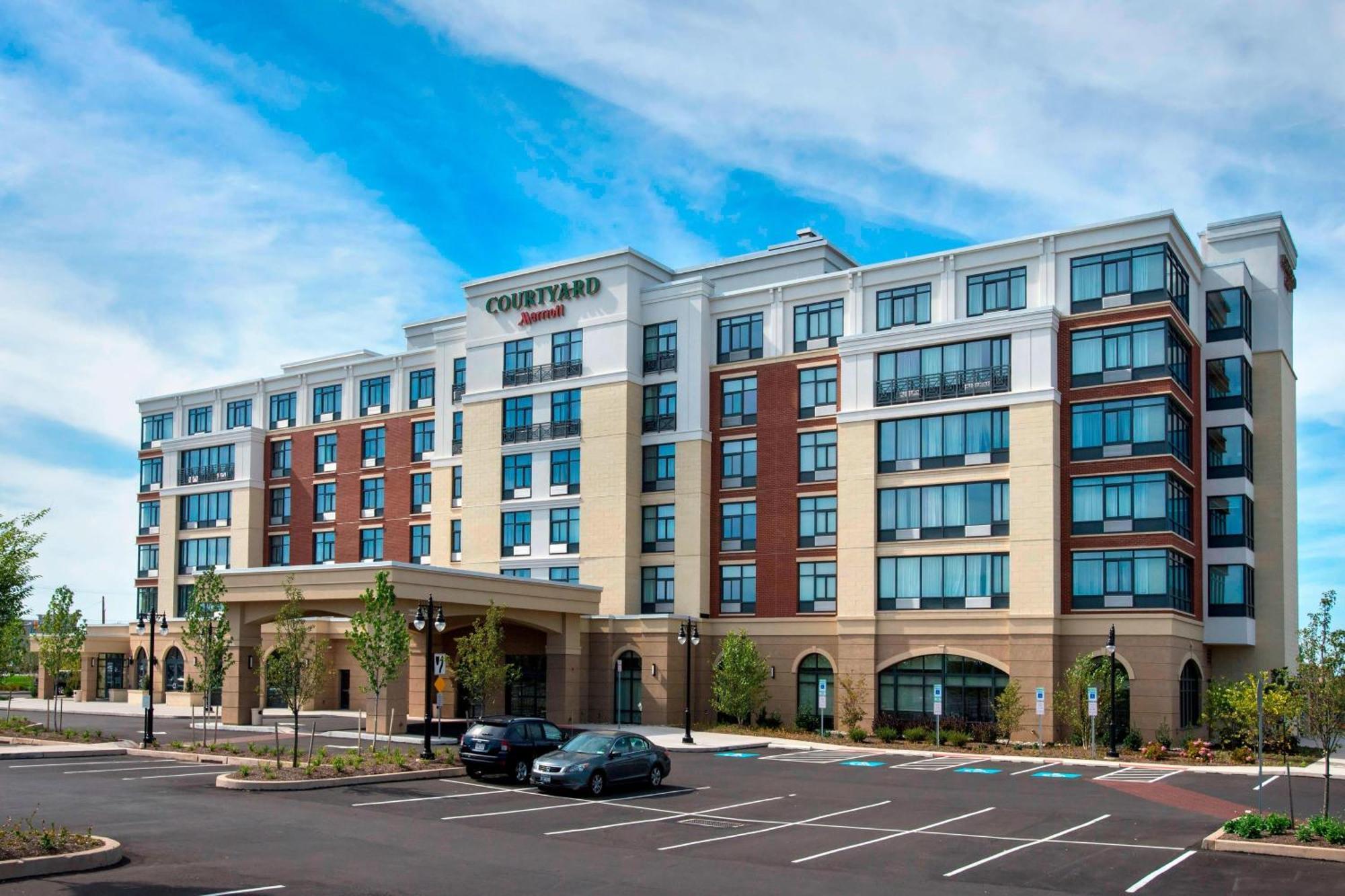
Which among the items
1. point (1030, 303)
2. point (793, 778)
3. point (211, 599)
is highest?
point (1030, 303)

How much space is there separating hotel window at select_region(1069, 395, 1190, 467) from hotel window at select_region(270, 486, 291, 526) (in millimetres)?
45550

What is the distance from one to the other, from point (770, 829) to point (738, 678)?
25.1 m

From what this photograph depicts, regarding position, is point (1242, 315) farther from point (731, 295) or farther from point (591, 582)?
point (591, 582)

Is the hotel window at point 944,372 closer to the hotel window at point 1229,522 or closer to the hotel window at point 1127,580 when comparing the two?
the hotel window at point 1127,580

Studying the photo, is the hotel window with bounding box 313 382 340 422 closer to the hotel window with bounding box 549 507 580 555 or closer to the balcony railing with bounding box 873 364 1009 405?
the hotel window with bounding box 549 507 580 555

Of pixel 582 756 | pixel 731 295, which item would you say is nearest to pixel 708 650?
pixel 731 295

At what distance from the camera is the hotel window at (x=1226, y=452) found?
50062mm

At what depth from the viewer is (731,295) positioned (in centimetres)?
5428

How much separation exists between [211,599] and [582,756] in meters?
20.3

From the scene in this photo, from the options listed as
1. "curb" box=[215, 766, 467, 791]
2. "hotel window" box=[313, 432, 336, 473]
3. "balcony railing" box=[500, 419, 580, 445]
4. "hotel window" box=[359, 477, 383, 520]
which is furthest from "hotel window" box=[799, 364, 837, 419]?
"hotel window" box=[313, 432, 336, 473]

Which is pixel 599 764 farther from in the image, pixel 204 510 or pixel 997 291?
pixel 204 510

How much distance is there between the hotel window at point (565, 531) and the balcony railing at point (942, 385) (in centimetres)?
1486

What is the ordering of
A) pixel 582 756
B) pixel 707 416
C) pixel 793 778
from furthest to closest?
pixel 707 416
pixel 793 778
pixel 582 756

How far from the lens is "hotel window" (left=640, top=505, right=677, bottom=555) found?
54531 millimetres
